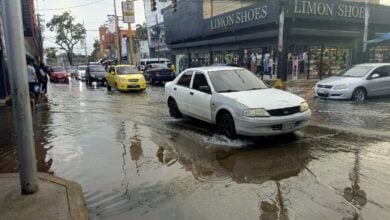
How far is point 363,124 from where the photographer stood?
9672mm

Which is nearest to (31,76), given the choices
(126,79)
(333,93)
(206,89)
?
(126,79)

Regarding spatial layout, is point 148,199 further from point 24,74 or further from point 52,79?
point 52,79

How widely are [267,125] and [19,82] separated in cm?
457

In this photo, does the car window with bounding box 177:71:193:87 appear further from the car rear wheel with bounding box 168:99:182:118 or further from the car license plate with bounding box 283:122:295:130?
the car license plate with bounding box 283:122:295:130

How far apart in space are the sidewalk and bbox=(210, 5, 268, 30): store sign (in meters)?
20.1

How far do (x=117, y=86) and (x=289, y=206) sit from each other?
694 inches

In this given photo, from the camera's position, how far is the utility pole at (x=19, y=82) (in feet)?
14.4

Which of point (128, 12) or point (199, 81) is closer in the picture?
point (199, 81)

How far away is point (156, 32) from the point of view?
50.2 m

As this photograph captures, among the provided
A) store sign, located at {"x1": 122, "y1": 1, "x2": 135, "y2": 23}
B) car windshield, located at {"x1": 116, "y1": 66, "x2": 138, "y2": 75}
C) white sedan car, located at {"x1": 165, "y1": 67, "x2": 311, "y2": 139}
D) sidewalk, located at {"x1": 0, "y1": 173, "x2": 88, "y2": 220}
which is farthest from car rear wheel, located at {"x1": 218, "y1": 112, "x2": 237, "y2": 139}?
store sign, located at {"x1": 122, "y1": 1, "x2": 135, "y2": 23}

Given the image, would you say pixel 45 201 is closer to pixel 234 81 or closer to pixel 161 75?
pixel 234 81

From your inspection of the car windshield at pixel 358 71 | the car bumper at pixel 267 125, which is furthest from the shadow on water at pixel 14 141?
the car windshield at pixel 358 71

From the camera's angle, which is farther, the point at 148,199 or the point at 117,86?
the point at 117,86

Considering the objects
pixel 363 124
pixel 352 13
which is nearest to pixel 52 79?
pixel 352 13
